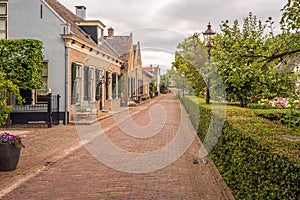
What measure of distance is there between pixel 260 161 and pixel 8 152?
577cm

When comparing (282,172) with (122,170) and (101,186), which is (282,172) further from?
(122,170)

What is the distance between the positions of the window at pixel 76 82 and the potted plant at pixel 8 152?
10.3 m

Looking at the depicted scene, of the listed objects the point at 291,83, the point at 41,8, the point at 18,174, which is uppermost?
the point at 41,8

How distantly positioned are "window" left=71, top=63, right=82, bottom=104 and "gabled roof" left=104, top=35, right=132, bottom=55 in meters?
17.2

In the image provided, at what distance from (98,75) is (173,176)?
1684 centimetres

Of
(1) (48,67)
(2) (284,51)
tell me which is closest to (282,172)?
(2) (284,51)

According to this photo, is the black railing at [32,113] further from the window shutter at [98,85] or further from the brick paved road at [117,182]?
the brick paved road at [117,182]

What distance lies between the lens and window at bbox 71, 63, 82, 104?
17773 millimetres

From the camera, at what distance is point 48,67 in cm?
1723

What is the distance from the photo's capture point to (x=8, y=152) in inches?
298

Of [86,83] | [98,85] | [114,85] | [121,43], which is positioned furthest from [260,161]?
[121,43]

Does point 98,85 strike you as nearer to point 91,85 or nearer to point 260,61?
point 91,85

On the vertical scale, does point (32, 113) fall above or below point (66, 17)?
below

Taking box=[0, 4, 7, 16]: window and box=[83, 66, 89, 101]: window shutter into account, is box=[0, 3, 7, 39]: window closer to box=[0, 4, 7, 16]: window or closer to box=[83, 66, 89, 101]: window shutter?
box=[0, 4, 7, 16]: window
